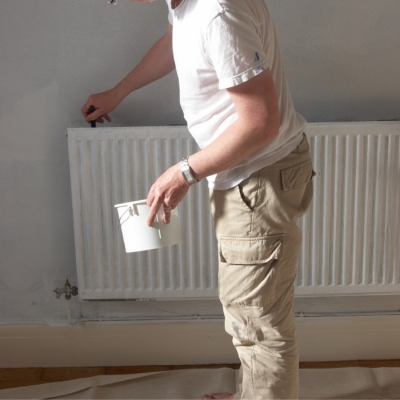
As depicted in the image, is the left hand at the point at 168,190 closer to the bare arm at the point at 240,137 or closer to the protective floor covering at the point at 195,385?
the bare arm at the point at 240,137

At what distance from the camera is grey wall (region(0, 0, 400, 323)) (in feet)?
5.61

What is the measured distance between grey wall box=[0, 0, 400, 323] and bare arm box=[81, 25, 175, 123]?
0.11m

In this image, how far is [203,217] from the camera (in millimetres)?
1784

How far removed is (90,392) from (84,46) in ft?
3.54

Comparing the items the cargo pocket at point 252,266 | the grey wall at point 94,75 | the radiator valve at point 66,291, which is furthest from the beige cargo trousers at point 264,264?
the radiator valve at point 66,291

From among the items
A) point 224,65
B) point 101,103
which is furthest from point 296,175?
point 101,103

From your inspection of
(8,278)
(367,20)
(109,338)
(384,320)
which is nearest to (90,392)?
(109,338)

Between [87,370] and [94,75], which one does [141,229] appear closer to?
[94,75]

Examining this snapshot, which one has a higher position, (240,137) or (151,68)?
(151,68)

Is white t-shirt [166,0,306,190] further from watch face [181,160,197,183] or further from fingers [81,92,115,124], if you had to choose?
fingers [81,92,115,124]

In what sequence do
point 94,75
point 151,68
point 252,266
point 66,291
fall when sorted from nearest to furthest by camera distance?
point 252,266 < point 151,68 < point 94,75 < point 66,291

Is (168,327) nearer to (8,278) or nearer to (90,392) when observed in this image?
(90,392)

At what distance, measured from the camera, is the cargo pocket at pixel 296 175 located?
128 centimetres

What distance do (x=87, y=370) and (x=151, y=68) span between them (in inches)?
41.6
